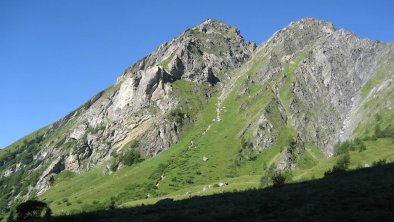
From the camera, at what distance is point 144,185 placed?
18912cm

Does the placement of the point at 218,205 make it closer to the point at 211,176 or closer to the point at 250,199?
the point at 250,199

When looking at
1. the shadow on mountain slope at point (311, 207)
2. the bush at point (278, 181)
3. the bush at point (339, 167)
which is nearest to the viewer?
the shadow on mountain slope at point (311, 207)

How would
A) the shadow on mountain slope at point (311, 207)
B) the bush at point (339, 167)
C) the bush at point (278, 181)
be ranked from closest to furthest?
the shadow on mountain slope at point (311, 207) → the bush at point (278, 181) → the bush at point (339, 167)

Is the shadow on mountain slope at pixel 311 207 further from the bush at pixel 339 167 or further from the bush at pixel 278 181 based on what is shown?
the bush at pixel 339 167

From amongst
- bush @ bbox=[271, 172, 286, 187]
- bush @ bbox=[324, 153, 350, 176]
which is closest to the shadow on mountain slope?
bush @ bbox=[271, 172, 286, 187]

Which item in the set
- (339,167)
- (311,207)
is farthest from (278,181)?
(311,207)

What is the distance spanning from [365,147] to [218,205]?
125 metres

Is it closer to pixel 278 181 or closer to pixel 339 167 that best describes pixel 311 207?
pixel 278 181

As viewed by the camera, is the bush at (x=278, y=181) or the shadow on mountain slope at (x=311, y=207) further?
the bush at (x=278, y=181)

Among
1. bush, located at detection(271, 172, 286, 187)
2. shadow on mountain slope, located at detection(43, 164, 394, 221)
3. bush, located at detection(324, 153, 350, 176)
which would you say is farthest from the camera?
bush, located at detection(324, 153, 350, 176)

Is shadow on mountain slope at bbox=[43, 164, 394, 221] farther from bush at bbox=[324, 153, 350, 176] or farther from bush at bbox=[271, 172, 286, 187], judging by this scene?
bush at bbox=[324, 153, 350, 176]

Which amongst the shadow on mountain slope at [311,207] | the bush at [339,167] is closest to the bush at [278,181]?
the bush at [339,167]

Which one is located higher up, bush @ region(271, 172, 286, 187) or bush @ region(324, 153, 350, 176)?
bush @ region(271, 172, 286, 187)

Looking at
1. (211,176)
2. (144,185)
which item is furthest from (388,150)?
(144,185)
